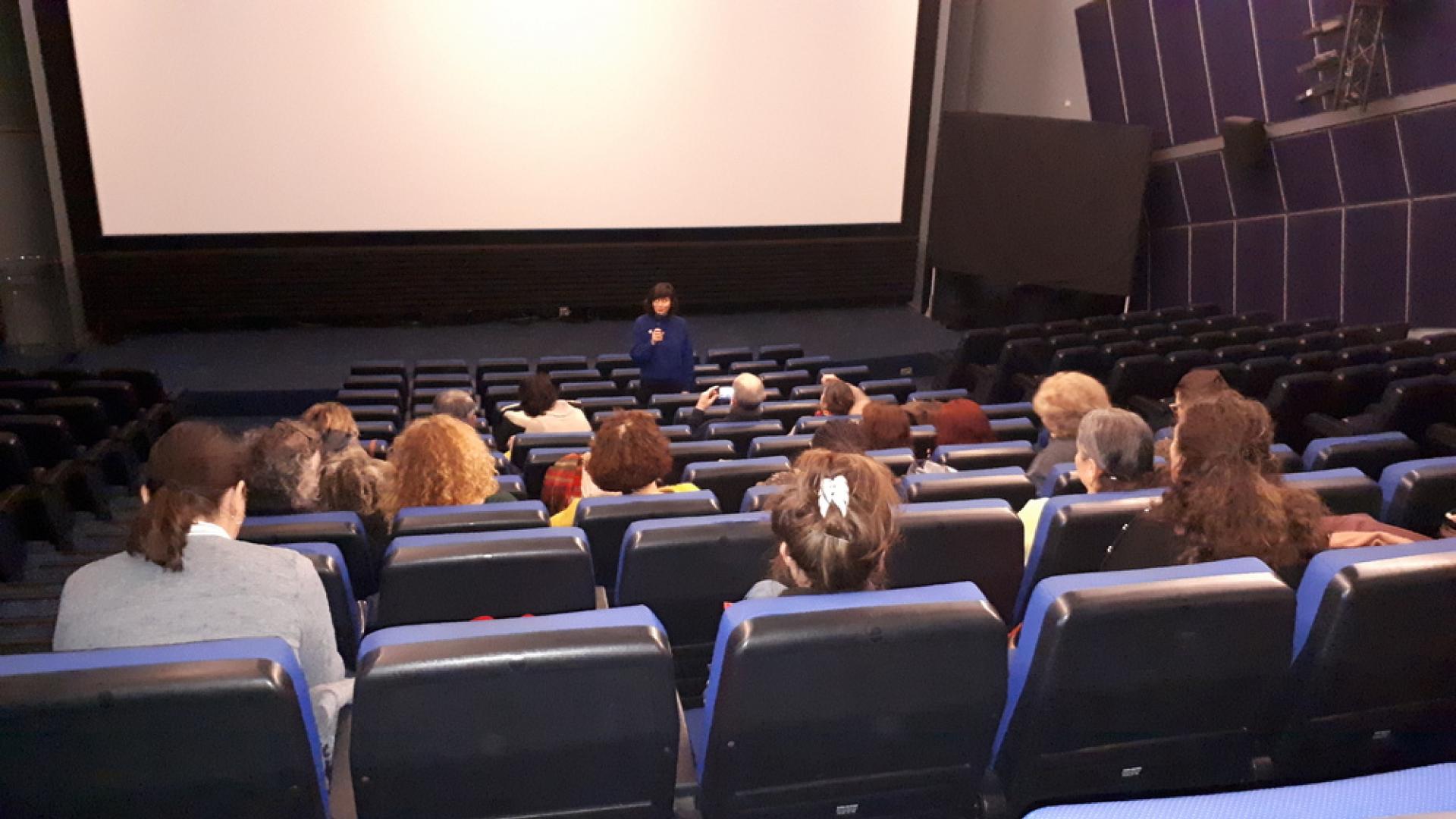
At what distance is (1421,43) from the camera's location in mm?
7305

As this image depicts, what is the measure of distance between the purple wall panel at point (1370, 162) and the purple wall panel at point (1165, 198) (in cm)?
209

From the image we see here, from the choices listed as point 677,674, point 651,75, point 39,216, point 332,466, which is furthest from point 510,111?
point 677,674

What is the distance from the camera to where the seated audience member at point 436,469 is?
335cm

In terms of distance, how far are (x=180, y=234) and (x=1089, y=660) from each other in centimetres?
1060

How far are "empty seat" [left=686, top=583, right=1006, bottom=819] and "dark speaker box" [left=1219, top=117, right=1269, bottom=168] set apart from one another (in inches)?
338

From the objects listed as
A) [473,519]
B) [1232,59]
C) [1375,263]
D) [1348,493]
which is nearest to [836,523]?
[473,519]

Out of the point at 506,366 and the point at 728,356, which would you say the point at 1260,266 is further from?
the point at 506,366

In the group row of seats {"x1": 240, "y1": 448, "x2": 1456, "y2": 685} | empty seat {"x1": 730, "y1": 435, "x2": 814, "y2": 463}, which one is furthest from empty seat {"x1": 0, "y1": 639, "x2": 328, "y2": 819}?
empty seat {"x1": 730, "y1": 435, "x2": 814, "y2": 463}

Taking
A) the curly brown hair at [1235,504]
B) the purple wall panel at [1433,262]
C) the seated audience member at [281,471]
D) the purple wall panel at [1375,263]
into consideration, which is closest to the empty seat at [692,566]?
the curly brown hair at [1235,504]

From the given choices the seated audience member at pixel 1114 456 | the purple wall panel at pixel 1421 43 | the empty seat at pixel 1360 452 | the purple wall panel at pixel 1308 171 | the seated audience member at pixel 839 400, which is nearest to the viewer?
the seated audience member at pixel 1114 456

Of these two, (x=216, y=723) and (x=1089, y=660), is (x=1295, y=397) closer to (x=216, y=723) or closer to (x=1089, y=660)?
(x=1089, y=660)

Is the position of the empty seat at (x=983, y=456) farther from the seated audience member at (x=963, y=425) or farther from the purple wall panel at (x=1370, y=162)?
the purple wall panel at (x=1370, y=162)

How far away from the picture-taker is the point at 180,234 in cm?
1021

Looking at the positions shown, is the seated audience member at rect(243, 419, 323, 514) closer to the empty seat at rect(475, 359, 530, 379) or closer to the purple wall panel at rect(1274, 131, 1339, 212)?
the empty seat at rect(475, 359, 530, 379)
